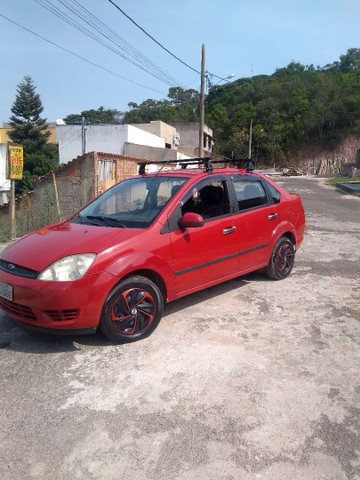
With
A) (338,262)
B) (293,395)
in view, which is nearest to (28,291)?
(293,395)

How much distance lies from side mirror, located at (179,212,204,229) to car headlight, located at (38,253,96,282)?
3.26 ft

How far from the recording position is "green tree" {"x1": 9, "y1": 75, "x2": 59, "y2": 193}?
168 feet

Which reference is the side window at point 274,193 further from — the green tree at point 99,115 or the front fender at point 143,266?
the green tree at point 99,115

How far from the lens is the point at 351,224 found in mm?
10695

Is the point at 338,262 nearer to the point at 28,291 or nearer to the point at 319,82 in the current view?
the point at 28,291

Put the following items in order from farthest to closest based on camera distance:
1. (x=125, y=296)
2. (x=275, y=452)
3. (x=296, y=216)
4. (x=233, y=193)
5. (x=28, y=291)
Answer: (x=296, y=216) < (x=233, y=193) < (x=125, y=296) < (x=28, y=291) < (x=275, y=452)

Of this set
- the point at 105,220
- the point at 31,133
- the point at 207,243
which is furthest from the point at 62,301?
the point at 31,133

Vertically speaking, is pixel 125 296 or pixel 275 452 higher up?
pixel 125 296

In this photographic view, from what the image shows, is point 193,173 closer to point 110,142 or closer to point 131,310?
point 131,310

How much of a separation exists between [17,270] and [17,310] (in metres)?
0.35

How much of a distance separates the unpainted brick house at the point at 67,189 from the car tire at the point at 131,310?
7.02m

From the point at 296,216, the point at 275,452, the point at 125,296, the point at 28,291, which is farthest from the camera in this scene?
the point at 296,216

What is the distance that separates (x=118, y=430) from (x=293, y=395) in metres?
1.25

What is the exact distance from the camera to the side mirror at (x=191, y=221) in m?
4.03
